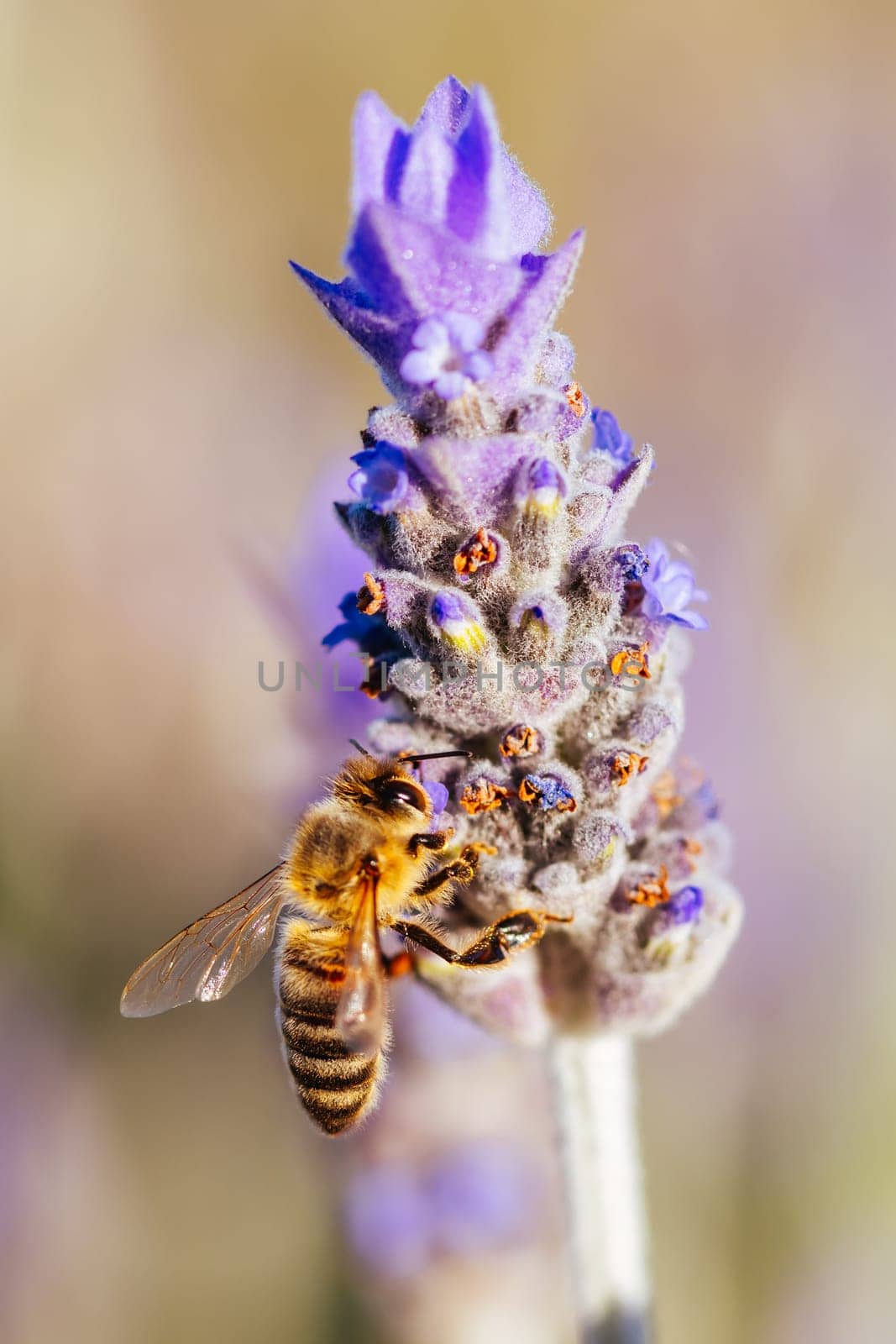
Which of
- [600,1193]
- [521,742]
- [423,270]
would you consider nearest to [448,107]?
[423,270]

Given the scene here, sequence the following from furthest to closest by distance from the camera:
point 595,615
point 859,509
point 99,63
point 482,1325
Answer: point 99,63 < point 859,509 < point 482,1325 < point 595,615

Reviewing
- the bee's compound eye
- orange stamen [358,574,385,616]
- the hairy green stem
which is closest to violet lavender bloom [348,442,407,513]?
orange stamen [358,574,385,616]

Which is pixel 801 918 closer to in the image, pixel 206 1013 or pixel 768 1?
pixel 206 1013

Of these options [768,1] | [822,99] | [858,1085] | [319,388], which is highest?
[768,1]

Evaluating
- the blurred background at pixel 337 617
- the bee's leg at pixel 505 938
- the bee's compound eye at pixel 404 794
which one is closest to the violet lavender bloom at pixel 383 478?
the bee's compound eye at pixel 404 794

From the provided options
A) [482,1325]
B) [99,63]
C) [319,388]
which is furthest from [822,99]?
[482,1325]

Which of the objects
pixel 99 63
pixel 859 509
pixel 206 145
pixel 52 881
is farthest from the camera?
pixel 206 145

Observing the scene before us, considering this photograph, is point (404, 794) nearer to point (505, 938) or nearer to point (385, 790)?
point (385, 790)
